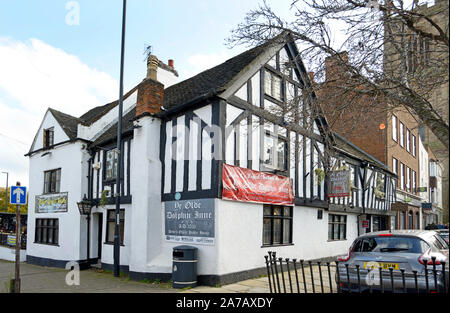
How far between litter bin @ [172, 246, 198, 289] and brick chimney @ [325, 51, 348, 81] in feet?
19.7

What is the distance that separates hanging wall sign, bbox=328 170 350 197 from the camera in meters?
15.7

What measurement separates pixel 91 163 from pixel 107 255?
4240 mm

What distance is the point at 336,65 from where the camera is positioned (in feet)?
26.5

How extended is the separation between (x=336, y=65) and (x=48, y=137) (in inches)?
603

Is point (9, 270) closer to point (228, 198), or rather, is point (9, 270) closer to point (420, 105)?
point (228, 198)

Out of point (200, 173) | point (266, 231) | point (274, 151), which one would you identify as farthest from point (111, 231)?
point (274, 151)

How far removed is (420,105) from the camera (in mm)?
6598

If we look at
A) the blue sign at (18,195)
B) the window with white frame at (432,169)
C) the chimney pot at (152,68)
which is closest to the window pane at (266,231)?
the chimney pot at (152,68)

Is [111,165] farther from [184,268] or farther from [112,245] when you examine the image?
[184,268]

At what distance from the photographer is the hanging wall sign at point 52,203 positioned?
53.6 feet

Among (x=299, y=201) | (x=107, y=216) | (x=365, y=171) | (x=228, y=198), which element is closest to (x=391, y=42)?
(x=228, y=198)

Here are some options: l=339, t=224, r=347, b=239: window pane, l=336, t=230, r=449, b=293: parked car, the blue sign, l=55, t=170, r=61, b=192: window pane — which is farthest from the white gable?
l=339, t=224, r=347, b=239: window pane

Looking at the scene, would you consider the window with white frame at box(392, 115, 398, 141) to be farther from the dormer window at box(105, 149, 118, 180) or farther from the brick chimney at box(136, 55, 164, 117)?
the dormer window at box(105, 149, 118, 180)

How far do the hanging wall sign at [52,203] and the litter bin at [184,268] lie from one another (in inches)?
325
